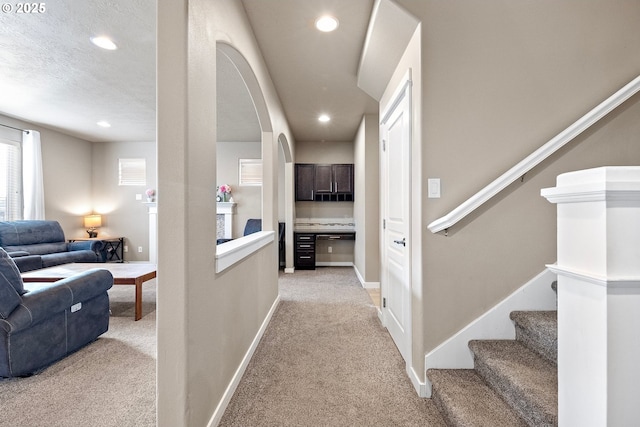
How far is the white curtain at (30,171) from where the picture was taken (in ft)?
17.3

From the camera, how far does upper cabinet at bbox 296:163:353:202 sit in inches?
243

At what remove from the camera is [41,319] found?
215 centimetres

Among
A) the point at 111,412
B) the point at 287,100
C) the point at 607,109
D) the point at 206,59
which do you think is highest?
the point at 287,100

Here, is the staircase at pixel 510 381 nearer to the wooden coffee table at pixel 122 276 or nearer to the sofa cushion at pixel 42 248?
the wooden coffee table at pixel 122 276

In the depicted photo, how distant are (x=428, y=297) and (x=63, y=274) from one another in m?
3.94

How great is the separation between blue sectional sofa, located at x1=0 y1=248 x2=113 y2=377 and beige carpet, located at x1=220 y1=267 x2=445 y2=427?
4.94 feet

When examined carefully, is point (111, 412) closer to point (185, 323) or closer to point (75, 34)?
point (185, 323)

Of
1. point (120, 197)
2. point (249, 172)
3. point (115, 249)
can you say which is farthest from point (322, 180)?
point (115, 249)

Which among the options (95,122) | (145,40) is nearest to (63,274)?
(145,40)

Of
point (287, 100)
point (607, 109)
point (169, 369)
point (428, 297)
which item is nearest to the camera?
point (169, 369)

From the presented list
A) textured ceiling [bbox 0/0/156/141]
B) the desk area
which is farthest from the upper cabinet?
textured ceiling [bbox 0/0/156/141]

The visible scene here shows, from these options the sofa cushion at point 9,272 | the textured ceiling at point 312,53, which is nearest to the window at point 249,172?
the textured ceiling at point 312,53

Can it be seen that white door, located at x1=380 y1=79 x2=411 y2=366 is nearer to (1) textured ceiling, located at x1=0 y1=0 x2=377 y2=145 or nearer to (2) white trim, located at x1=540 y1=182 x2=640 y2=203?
(1) textured ceiling, located at x1=0 y1=0 x2=377 y2=145

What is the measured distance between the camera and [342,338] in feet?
9.04
